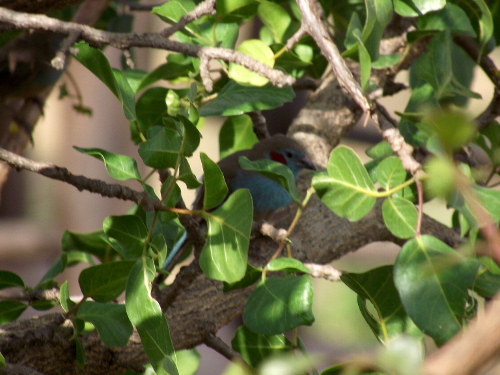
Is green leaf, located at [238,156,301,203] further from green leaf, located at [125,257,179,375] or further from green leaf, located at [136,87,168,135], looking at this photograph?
green leaf, located at [136,87,168,135]

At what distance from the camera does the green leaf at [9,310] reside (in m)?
1.17

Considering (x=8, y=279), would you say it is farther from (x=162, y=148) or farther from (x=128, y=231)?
(x=162, y=148)

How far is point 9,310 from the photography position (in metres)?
1.18

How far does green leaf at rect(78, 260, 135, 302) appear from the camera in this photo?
3.32ft

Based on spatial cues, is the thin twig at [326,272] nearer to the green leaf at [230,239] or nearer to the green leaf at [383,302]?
the green leaf at [383,302]

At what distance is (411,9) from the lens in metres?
1.13

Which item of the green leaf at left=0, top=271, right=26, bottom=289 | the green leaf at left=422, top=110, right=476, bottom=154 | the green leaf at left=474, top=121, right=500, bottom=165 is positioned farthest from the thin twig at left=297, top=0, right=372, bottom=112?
the green leaf at left=0, top=271, right=26, bottom=289

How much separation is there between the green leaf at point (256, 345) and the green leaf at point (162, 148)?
13.4 inches

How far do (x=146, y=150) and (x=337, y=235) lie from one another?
2.11 ft

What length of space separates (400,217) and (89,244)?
0.79 m

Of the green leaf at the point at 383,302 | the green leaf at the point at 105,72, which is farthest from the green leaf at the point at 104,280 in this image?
the green leaf at the point at 383,302

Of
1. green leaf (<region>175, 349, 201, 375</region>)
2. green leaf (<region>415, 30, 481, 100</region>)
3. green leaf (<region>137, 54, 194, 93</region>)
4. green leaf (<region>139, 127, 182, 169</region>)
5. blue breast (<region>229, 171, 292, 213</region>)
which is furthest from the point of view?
blue breast (<region>229, 171, 292, 213</region>)

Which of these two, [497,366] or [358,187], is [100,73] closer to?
[358,187]

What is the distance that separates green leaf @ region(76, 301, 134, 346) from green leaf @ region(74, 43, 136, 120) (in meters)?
0.31
